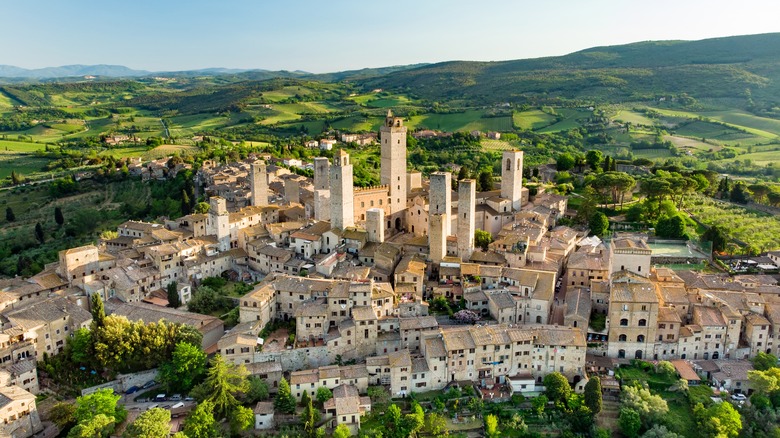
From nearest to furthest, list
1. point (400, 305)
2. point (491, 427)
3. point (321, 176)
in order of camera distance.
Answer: point (491, 427) < point (400, 305) < point (321, 176)

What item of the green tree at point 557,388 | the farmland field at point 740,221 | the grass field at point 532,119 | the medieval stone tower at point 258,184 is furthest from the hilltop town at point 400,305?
the grass field at point 532,119

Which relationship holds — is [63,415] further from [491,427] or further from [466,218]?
[466,218]

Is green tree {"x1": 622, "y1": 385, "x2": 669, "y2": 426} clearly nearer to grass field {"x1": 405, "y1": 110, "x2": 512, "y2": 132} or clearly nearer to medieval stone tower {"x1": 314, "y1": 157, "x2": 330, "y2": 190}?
medieval stone tower {"x1": 314, "y1": 157, "x2": 330, "y2": 190}

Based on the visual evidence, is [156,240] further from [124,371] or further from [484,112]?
[484,112]

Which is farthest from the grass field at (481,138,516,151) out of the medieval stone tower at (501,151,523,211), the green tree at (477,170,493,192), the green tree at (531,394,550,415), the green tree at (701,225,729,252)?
the green tree at (531,394,550,415)

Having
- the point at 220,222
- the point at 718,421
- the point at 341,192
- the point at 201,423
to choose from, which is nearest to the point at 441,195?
the point at 341,192

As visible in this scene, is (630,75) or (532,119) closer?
(532,119)

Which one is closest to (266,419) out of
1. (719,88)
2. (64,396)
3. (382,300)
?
(382,300)

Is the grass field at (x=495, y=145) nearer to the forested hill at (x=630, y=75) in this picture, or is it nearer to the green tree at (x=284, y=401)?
the forested hill at (x=630, y=75)
